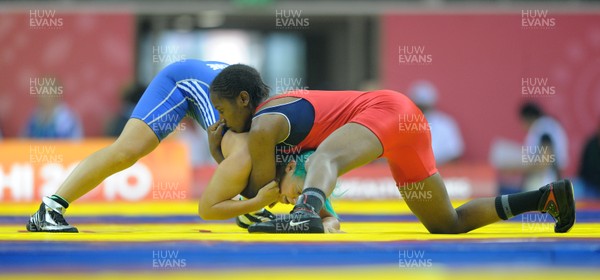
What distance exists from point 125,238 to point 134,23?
8.91 m

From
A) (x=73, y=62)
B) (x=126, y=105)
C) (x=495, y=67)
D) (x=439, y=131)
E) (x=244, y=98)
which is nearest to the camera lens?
(x=244, y=98)

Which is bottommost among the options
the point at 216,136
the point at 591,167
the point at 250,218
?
the point at 591,167

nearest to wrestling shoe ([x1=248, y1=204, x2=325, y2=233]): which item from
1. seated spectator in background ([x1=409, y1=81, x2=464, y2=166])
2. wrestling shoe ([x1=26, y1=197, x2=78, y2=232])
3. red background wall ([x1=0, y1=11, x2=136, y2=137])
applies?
wrestling shoe ([x1=26, y1=197, x2=78, y2=232])

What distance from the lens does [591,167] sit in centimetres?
1147

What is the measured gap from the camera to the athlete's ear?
4859 mm

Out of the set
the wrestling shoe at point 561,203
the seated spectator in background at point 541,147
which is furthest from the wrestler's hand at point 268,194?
the seated spectator in background at point 541,147

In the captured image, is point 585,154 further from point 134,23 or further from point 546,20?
point 134,23

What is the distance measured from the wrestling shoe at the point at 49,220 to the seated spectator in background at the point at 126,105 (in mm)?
5866

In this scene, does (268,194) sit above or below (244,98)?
below

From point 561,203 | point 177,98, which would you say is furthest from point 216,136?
point 561,203

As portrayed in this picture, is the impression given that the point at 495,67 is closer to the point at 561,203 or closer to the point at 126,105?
the point at 126,105

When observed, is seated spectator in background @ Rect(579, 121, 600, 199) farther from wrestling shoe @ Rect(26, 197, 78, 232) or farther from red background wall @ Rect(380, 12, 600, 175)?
wrestling shoe @ Rect(26, 197, 78, 232)

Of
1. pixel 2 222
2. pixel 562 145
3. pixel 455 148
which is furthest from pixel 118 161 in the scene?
pixel 455 148

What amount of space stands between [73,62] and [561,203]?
931 centimetres
